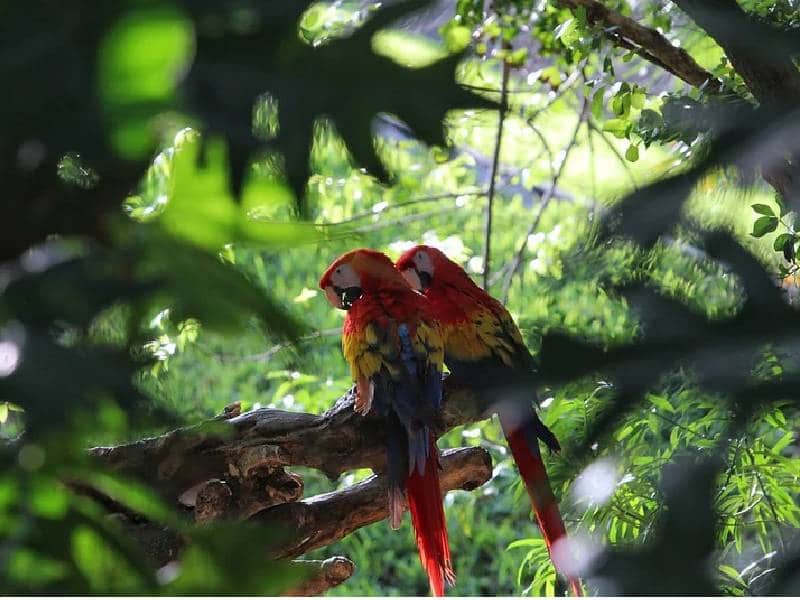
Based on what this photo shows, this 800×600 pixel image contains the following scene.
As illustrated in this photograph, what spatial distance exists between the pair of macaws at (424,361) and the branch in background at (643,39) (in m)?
0.34

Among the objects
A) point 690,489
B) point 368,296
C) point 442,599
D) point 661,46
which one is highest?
point 661,46

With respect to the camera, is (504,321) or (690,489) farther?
(504,321)

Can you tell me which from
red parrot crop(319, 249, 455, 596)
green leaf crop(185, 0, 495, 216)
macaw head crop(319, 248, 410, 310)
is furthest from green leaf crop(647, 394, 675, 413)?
macaw head crop(319, 248, 410, 310)

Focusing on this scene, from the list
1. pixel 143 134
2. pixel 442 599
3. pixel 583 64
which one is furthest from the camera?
pixel 583 64

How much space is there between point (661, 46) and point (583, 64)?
0.48 ft

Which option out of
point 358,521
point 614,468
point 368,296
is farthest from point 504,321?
point 614,468

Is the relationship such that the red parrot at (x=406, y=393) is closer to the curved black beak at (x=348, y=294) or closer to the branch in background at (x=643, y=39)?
the curved black beak at (x=348, y=294)

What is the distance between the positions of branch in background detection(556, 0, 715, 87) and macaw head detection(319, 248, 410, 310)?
1.21 feet

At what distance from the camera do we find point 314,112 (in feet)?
0.69

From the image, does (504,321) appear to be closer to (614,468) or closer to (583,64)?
(583,64)

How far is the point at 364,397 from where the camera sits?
0.88 meters

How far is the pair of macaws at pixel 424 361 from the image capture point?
0.88 m

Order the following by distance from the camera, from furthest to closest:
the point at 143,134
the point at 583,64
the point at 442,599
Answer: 1. the point at 583,64
2. the point at 442,599
3. the point at 143,134

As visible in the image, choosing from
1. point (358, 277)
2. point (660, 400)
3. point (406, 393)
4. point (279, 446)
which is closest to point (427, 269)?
point (358, 277)
